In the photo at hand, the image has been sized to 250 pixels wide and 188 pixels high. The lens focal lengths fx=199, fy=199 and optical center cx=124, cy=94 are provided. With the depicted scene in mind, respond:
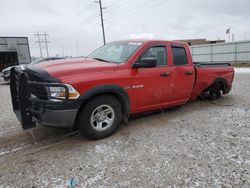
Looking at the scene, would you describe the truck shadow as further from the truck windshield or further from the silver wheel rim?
the truck windshield

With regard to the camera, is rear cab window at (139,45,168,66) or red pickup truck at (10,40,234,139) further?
rear cab window at (139,45,168,66)

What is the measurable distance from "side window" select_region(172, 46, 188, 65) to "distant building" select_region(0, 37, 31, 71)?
24.0m

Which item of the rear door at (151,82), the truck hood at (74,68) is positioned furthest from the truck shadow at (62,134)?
the truck hood at (74,68)

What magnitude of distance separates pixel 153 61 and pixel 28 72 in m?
2.27

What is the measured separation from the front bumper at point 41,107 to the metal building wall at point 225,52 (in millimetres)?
24068

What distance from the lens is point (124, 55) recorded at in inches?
161

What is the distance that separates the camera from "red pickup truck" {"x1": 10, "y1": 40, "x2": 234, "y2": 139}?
3160 millimetres

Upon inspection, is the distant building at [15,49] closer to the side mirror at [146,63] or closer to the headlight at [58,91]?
the side mirror at [146,63]

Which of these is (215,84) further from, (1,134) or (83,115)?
(1,134)

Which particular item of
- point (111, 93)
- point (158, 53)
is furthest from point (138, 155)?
point (158, 53)

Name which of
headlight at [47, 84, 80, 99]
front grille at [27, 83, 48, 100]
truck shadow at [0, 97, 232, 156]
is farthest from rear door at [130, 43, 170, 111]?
front grille at [27, 83, 48, 100]

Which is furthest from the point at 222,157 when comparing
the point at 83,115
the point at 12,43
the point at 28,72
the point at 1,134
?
the point at 12,43

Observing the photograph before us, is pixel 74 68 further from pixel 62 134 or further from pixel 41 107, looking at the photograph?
pixel 62 134

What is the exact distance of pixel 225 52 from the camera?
2386cm
